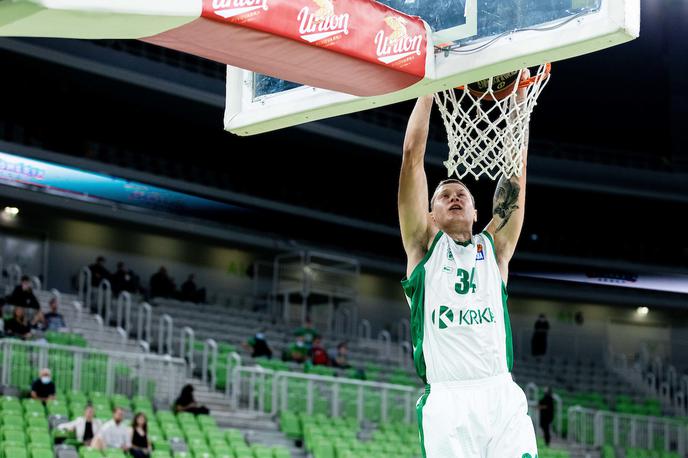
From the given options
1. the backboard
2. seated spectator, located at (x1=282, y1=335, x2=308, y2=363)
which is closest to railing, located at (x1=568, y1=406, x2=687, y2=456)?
seated spectator, located at (x1=282, y1=335, x2=308, y2=363)

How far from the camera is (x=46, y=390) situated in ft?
48.0

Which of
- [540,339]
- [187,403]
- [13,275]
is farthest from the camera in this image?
[540,339]

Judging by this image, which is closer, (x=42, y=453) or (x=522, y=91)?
(x=522, y=91)

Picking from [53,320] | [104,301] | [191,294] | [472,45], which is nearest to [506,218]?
[472,45]

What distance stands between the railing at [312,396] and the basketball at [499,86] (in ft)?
39.6

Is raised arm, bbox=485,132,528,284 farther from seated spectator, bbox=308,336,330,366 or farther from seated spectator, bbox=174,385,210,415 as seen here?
Answer: seated spectator, bbox=308,336,330,366

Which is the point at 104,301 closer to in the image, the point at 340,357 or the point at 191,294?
the point at 191,294

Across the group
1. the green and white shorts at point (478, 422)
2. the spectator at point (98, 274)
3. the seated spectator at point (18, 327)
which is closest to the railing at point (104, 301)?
the spectator at point (98, 274)

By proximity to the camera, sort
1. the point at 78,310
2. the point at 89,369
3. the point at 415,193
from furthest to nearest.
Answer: the point at 78,310, the point at 89,369, the point at 415,193

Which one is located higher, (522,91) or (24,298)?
(522,91)

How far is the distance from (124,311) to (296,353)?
3.52 meters

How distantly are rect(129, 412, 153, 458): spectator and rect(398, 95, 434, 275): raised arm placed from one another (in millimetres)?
8308

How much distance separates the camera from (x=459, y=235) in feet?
18.9

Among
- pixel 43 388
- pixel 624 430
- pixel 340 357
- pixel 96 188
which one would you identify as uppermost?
pixel 96 188
